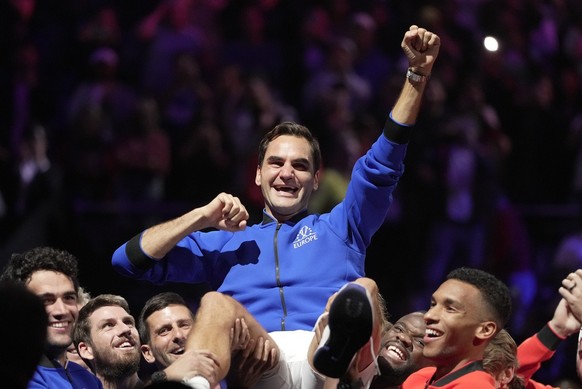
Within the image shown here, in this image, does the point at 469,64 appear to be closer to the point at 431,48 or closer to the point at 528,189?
the point at 528,189

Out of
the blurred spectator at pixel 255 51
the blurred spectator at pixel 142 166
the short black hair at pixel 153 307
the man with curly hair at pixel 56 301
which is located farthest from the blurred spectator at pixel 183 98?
the man with curly hair at pixel 56 301

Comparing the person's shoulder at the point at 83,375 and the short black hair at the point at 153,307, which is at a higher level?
the short black hair at the point at 153,307

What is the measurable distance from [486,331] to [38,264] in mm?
2098

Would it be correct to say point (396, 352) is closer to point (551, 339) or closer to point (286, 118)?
point (551, 339)

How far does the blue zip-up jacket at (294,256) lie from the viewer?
4.86 m

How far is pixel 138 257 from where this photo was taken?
498 centimetres

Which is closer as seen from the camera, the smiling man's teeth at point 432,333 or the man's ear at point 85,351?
the smiling man's teeth at point 432,333

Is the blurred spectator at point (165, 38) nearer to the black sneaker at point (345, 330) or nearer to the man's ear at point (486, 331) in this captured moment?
the man's ear at point (486, 331)

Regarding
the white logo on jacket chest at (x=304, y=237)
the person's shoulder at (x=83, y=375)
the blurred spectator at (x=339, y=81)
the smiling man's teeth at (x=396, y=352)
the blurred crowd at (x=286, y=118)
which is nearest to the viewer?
the white logo on jacket chest at (x=304, y=237)

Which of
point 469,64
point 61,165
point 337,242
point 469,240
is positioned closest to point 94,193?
point 61,165

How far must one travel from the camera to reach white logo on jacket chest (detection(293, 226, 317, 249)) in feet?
16.4

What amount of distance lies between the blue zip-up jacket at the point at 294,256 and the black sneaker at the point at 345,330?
0.78m

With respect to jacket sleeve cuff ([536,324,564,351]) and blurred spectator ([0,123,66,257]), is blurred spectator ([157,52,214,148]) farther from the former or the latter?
jacket sleeve cuff ([536,324,564,351])

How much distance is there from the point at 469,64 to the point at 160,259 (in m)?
6.10
